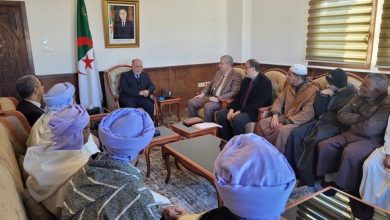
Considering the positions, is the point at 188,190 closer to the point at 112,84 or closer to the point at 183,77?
the point at 112,84

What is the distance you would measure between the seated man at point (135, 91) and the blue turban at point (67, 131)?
2.84 m

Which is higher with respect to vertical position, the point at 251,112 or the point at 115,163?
the point at 115,163

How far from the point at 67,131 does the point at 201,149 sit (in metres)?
1.49

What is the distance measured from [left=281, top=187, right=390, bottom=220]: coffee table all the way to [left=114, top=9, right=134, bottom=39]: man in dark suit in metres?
3.84

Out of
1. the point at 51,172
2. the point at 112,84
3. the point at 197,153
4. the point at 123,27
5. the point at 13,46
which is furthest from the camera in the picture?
the point at 123,27

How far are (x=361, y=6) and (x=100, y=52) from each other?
374 cm

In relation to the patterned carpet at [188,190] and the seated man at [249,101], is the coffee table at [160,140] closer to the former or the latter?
the patterned carpet at [188,190]

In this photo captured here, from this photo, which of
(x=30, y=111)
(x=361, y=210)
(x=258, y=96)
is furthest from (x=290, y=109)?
(x=30, y=111)

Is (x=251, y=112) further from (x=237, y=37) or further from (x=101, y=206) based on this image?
(x=101, y=206)

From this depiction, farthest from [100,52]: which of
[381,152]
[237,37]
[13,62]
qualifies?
[381,152]

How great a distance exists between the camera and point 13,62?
394 centimetres

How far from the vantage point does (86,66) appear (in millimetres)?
4293

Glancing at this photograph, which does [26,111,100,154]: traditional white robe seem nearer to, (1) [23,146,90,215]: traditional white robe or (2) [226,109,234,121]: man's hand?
(1) [23,146,90,215]: traditional white robe

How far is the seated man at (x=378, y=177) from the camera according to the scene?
2207 millimetres
